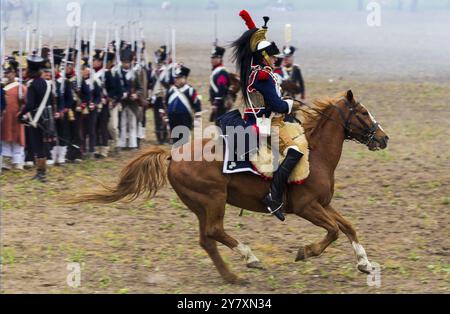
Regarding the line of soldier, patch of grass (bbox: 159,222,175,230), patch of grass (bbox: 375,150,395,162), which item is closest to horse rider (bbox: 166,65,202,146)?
the line of soldier

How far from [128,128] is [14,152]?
9.82 feet

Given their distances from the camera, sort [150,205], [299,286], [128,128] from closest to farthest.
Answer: [299,286] → [150,205] → [128,128]

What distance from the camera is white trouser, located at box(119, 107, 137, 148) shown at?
59.8 ft

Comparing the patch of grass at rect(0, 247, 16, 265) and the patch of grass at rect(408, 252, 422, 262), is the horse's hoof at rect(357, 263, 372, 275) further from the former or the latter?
the patch of grass at rect(0, 247, 16, 265)

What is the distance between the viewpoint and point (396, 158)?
16984 mm

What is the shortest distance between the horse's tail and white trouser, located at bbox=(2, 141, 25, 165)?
575 centimetres

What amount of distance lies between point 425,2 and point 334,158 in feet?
256

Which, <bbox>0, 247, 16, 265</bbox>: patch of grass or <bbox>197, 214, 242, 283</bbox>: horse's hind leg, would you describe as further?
<bbox>0, 247, 16, 265</bbox>: patch of grass

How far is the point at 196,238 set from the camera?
37.9 feet

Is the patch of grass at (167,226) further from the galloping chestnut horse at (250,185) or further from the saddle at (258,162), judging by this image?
the saddle at (258,162)

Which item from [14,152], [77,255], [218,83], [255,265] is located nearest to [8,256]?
[77,255]

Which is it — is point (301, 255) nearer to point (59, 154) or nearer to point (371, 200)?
point (371, 200)

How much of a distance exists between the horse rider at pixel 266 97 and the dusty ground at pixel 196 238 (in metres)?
0.92
